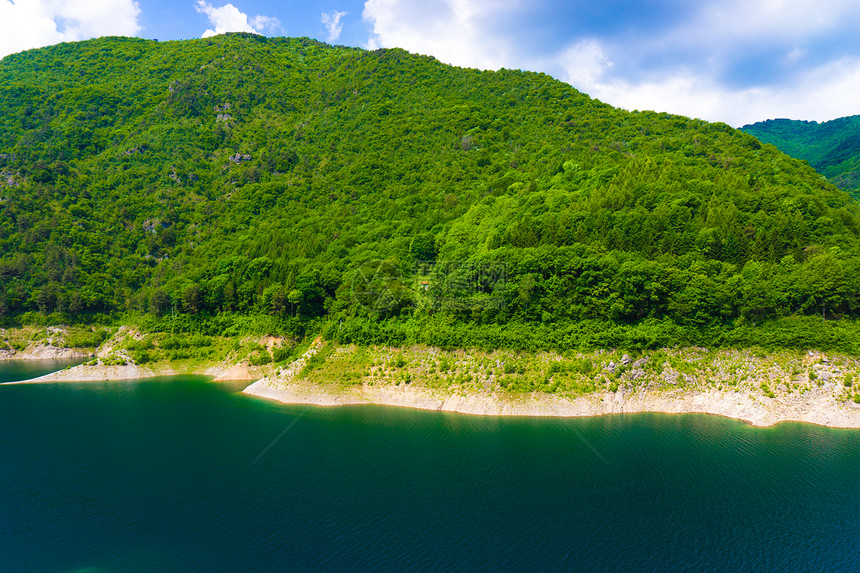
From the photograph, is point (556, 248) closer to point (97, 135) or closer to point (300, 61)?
point (97, 135)

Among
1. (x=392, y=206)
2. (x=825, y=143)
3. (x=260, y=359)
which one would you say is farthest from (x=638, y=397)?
(x=825, y=143)

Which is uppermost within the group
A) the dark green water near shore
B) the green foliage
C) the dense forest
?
the dense forest

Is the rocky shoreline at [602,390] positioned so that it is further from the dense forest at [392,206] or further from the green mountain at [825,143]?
the green mountain at [825,143]

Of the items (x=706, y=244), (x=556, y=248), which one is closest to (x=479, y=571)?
(x=556, y=248)

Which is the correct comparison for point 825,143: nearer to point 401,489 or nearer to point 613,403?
point 613,403

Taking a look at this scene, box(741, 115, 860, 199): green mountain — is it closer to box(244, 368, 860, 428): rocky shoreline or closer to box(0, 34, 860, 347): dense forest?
box(0, 34, 860, 347): dense forest

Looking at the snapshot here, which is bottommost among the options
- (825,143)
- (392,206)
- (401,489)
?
(401,489)

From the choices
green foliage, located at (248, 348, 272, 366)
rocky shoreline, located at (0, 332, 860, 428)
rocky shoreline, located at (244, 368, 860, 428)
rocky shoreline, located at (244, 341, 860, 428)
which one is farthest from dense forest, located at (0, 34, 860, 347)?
rocky shoreline, located at (244, 368, 860, 428)
